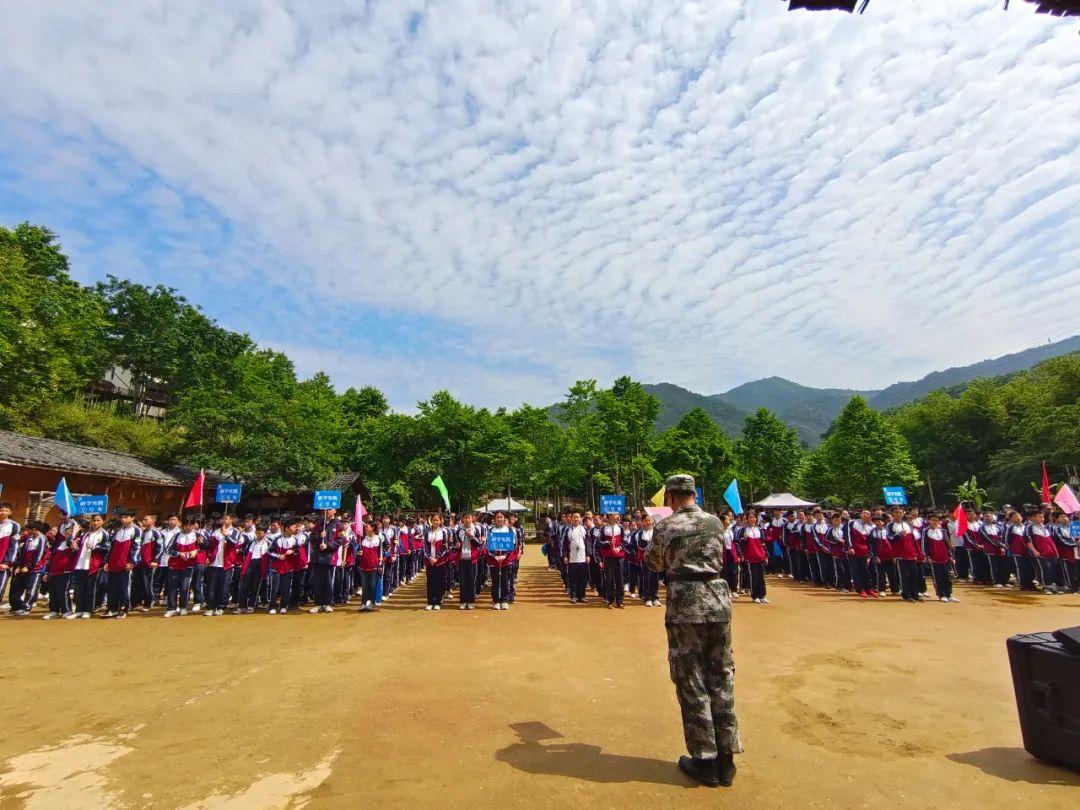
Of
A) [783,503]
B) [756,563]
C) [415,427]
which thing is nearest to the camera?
[756,563]

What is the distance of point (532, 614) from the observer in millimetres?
11188

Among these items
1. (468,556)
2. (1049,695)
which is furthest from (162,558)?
(1049,695)

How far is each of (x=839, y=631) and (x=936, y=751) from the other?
4.98 m

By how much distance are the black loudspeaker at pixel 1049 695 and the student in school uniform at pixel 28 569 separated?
16158 millimetres

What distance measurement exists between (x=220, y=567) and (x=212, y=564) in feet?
0.69

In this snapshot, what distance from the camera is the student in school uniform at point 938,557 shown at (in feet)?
39.2

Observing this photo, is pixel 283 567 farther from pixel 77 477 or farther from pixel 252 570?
pixel 77 477

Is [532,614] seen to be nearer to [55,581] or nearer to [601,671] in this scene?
[601,671]

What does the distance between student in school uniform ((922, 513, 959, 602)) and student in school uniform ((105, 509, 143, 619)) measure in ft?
56.6

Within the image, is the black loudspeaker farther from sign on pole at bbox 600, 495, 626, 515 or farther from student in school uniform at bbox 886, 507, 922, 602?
sign on pole at bbox 600, 495, 626, 515

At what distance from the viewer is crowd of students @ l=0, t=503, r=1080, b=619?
11.4 metres

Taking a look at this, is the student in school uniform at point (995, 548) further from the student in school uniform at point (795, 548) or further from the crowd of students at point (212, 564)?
the crowd of students at point (212, 564)

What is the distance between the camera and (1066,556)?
13.2 meters

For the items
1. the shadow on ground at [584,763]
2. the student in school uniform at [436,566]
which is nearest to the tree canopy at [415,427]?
the student in school uniform at [436,566]
